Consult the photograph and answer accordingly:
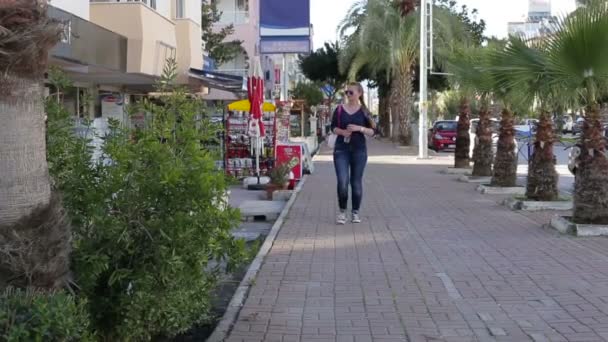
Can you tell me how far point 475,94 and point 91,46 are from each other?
8.39 metres

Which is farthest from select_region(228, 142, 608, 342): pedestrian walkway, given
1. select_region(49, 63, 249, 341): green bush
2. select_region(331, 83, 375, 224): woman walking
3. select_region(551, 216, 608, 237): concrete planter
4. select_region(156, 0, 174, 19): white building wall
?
select_region(156, 0, 174, 19): white building wall

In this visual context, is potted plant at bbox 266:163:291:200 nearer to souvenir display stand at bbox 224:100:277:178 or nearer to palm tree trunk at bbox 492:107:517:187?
souvenir display stand at bbox 224:100:277:178

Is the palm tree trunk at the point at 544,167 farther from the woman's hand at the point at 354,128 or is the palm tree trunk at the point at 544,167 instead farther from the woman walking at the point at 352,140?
the woman's hand at the point at 354,128

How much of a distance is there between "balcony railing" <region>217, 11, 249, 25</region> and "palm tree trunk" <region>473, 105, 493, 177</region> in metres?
32.9

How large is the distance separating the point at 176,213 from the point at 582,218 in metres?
6.52

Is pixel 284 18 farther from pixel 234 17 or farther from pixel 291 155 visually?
pixel 234 17

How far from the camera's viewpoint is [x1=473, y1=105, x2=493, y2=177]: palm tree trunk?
58.4 feet

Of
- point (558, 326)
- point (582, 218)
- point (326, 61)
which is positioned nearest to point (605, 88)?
point (582, 218)

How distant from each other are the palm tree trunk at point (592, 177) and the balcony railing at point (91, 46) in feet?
26.4

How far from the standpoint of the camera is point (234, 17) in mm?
49094

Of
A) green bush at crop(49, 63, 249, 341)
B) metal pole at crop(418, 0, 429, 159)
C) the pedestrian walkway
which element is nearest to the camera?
green bush at crop(49, 63, 249, 341)

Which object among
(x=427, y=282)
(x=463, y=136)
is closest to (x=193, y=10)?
(x=463, y=136)

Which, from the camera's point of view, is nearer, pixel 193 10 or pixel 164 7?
pixel 164 7

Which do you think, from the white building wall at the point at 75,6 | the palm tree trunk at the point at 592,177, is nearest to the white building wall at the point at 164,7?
the white building wall at the point at 75,6
